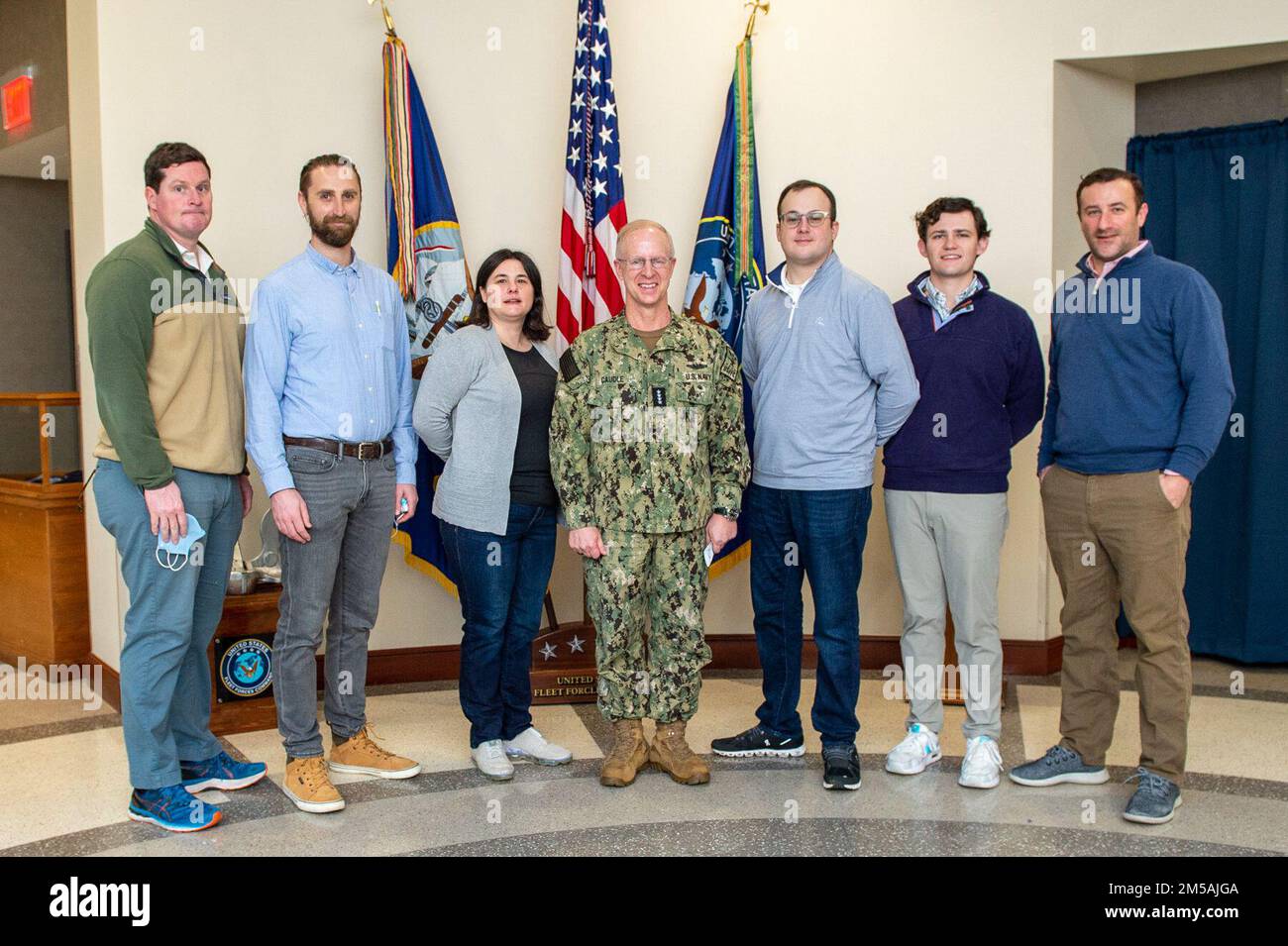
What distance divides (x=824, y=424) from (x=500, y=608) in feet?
3.51

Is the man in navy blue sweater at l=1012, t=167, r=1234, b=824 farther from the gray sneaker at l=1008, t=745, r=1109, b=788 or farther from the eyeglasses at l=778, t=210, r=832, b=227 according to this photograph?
the eyeglasses at l=778, t=210, r=832, b=227

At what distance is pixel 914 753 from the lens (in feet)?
11.0

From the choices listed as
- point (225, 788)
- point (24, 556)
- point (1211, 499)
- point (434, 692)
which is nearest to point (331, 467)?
point (225, 788)

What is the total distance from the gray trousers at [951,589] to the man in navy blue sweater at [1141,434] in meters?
0.24

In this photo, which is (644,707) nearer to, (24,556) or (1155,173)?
(24,556)

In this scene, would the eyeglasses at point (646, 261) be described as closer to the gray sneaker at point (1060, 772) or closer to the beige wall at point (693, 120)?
the beige wall at point (693, 120)

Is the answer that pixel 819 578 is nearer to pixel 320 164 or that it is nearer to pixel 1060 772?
pixel 1060 772

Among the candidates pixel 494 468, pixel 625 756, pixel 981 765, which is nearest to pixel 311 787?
pixel 625 756

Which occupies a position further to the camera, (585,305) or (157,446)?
(585,305)

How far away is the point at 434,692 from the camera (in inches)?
174

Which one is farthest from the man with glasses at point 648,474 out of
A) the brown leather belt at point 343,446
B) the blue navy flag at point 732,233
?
the blue navy flag at point 732,233

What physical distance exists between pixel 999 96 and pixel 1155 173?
2.79ft

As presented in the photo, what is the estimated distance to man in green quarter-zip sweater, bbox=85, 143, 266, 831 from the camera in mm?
2811

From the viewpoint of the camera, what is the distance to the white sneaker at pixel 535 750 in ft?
11.3
